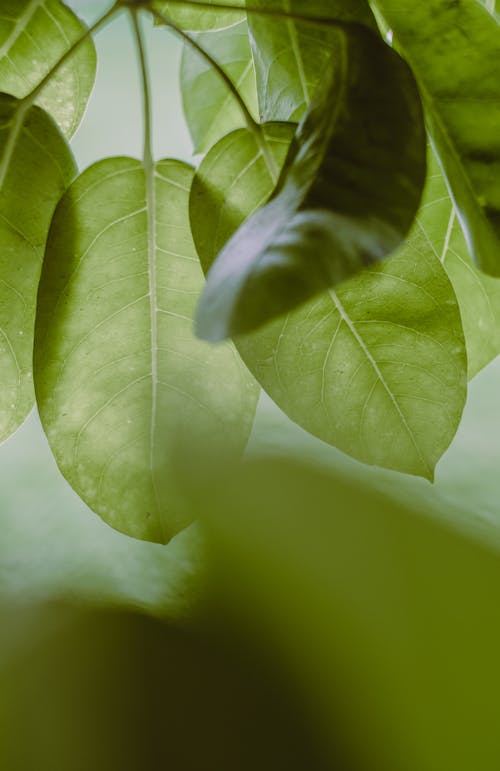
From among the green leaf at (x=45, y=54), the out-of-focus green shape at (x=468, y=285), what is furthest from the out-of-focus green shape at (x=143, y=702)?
the green leaf at (x=45, y=54)

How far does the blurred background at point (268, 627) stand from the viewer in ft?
1.54

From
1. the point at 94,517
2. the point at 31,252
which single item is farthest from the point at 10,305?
the point at 94,517

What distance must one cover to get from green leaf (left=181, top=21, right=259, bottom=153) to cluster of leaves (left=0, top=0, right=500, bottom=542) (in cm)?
20

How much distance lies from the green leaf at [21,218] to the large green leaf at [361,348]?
10 centimetres

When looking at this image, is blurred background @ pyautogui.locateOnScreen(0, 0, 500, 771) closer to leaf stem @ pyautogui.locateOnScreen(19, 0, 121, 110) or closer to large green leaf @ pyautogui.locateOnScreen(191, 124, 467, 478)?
large green leaf @ pyautogui.locateOnScreen(191, 124, 467, 478)

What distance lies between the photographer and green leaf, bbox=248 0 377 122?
0.46 m

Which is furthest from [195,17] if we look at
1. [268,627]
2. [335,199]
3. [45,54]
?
[268,627]

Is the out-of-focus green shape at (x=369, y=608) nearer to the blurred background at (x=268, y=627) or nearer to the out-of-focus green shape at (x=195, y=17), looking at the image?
the blurred background at (x=268, y=627)

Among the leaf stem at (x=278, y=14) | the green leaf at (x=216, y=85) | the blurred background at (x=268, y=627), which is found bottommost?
the blurred background at (x=268, y=627)

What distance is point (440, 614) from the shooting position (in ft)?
1.73

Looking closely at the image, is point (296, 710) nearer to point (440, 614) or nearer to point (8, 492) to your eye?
point (440, 614)

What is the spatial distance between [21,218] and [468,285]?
1.07 feet

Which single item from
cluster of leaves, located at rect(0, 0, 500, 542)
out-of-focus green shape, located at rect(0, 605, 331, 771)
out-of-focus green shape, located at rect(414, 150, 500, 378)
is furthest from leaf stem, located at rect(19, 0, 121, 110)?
out-of-focus green shape, located at rect(0, 605, 331, 771)

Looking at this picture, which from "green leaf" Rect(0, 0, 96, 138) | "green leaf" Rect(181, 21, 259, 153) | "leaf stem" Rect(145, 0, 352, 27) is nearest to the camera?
"leaf stem" Rect(145, 0, 352, 27)
